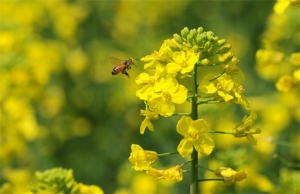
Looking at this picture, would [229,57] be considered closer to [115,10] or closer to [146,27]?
[115,10]

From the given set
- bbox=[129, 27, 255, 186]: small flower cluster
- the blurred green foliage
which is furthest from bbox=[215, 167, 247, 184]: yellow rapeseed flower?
the blurred green foliage

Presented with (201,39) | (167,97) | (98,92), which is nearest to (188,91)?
(167,97)

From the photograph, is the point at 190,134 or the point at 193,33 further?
the point at 193,33

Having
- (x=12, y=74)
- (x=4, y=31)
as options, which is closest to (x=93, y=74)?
(x=4, y=31)

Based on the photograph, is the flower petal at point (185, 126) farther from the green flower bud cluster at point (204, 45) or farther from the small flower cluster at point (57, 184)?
the small flower cluster at point (57, 184)

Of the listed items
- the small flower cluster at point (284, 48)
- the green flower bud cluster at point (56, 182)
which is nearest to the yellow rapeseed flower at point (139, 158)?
the green flower bud cluster at point (56, 182)

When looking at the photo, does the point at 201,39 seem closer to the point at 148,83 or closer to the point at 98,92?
the point at 148,83

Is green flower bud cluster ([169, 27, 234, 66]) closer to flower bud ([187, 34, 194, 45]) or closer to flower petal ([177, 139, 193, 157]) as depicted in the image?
flower bud ([187, 34, 194, 45])
